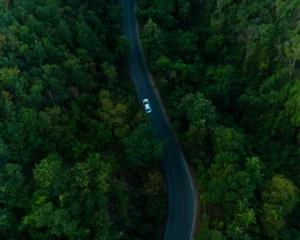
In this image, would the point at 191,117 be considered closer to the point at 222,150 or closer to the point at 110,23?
the point at 222,150

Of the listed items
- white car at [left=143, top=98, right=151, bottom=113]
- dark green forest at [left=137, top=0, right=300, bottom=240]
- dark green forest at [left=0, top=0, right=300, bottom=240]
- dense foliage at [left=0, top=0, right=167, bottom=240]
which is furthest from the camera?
white car at [left=143, top=98, right=151, bottom=113]

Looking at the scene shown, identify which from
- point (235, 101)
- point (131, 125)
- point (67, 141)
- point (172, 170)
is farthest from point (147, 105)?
point (235, 101)

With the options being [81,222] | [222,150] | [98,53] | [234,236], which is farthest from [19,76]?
[234,236]

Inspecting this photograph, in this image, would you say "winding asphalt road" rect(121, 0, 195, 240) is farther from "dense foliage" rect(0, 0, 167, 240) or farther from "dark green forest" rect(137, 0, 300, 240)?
"dense foliage" rect(0, 0, 167, 240)

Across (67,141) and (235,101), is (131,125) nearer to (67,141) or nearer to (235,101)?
(67,141)

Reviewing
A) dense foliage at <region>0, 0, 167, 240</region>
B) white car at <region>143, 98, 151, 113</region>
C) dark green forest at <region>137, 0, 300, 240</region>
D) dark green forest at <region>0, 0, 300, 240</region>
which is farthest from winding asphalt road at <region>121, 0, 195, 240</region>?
dense foliage at <region>0, 0, 167, 240</region>
